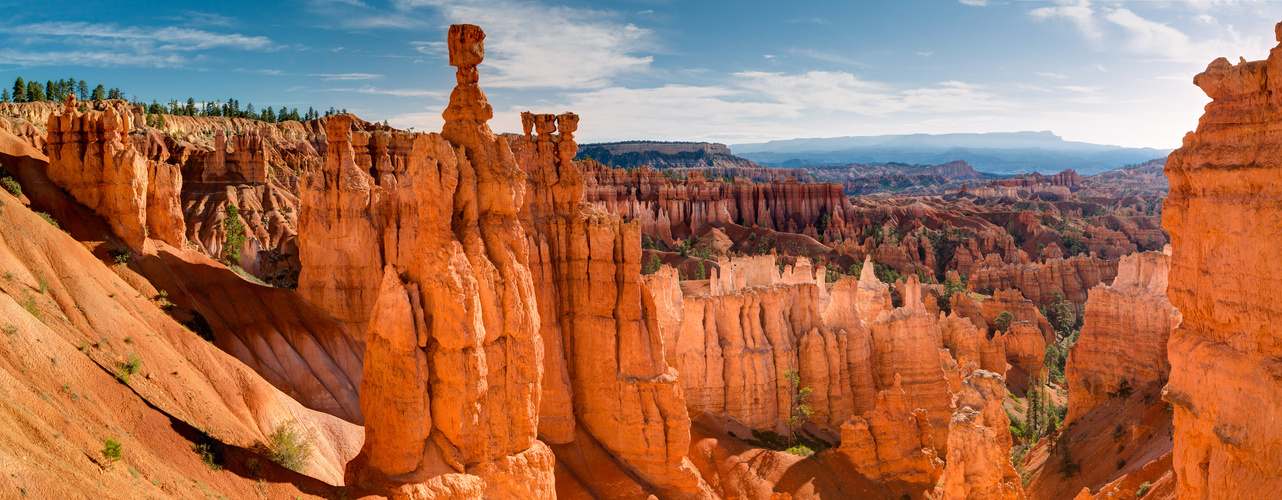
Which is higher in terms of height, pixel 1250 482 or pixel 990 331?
pixel 1250 482

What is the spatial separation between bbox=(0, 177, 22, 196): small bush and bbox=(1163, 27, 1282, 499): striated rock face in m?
26.7

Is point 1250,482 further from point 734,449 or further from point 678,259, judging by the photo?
point 678,259

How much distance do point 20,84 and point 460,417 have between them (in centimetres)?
11759

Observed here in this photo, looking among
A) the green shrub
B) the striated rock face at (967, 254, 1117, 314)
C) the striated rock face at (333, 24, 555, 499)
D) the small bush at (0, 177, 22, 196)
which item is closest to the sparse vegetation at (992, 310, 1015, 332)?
the striated rock face at (967, 254, 1117, 314)

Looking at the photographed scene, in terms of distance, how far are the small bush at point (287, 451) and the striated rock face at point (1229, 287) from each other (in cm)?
A: 1712

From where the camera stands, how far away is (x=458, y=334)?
15.6 metres

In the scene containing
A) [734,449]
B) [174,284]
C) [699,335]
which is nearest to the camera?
[174,284]

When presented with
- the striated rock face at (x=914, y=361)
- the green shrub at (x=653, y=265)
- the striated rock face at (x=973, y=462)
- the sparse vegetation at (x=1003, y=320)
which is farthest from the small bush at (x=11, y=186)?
the sparse vegetation at (x=1003, y=320)

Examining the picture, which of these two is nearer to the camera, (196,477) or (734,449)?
(196,477)

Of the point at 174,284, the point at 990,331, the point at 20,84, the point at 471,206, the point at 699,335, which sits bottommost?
the point at 990,331

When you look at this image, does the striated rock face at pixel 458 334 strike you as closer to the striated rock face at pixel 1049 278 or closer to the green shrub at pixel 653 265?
the green shrub at pixel 653 265

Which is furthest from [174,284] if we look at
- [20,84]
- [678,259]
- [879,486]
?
[20,84]

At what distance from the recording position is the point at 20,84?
10250 centimetres

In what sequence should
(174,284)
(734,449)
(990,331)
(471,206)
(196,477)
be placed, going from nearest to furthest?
(196,477) → (471,206) → (174,284) → (734,449) → (990,331)
